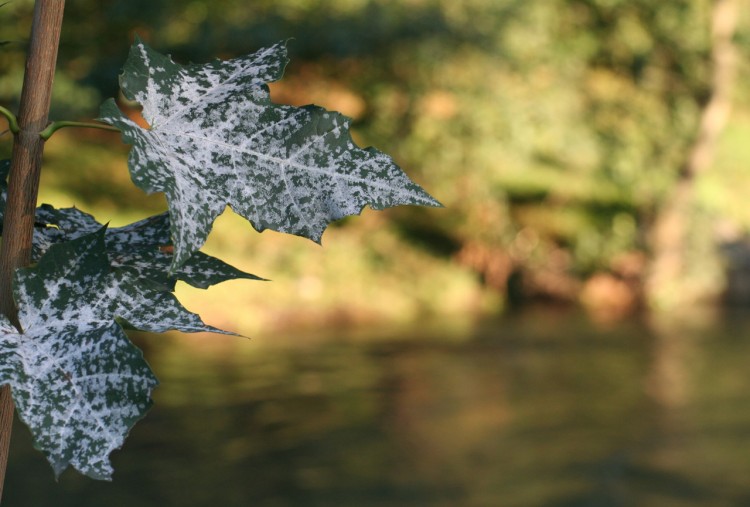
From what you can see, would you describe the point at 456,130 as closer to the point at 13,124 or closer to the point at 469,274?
the point at 469,274

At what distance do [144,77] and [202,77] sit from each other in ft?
0.07

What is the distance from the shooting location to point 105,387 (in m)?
0.31

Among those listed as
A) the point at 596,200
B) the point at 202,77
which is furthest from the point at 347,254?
the point at 202,77

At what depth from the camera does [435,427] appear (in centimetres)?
354

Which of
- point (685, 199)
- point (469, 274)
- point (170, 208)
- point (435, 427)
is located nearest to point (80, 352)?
point (170, 208)

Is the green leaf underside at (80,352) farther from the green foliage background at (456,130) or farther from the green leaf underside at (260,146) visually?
the green foliage background at (456,130)

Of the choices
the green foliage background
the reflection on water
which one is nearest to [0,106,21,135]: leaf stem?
the reflection on water

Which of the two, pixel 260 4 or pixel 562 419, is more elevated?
pixel 260 4

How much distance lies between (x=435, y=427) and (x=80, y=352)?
3.29 meters

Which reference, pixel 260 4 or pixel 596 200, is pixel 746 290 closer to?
pixel 596 200

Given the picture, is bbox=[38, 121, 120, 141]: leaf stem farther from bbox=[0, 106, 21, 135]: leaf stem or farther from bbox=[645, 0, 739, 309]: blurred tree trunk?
bbox=[645, 0, 739, 309]: blurred tree trunk

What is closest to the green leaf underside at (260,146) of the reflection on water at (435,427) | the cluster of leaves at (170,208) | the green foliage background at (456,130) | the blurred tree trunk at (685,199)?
the cluster of leaves at (170,208)

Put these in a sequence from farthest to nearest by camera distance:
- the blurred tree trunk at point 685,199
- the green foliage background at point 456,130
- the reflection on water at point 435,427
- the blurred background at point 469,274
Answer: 1. the blurred tree trunk at point 685,199
2. the green foliage background at point 456,130
3. the blurred background at point 469,274
4. the reflection on water at point 435,427

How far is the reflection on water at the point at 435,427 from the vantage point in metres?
2.80
